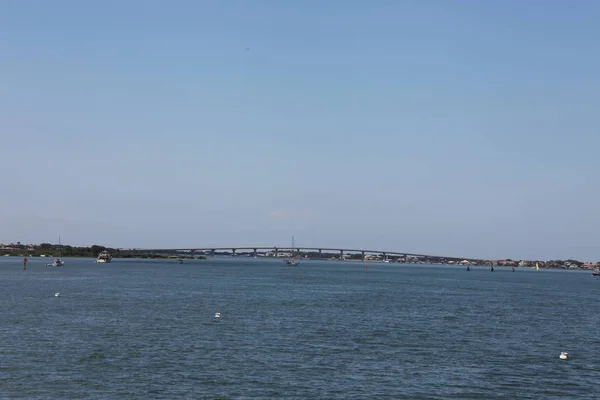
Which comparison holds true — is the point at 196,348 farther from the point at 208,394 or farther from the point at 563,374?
the point at 563,374

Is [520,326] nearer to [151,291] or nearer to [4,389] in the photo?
[4,389]

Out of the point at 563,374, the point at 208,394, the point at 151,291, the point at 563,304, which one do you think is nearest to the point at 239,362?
the point at 208,394

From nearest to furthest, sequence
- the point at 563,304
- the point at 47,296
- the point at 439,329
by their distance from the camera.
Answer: the point at 439,329 < the point at 47,296 < the point at 563,304

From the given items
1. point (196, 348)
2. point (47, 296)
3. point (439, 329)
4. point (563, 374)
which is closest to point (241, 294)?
point (47, 296)

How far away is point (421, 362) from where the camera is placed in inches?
1662

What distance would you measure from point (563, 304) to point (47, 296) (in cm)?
7153

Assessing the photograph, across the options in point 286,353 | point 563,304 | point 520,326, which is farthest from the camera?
point 563,304

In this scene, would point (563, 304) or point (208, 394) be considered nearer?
point (208, 394)

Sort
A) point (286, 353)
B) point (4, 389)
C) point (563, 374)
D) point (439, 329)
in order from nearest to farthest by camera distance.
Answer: point (4, 389)
point (563, 374)
point (286, 353)
point (439, 329)

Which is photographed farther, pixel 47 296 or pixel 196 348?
pixel 47 296

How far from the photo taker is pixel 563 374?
39938mm

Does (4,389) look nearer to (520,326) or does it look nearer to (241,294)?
(520,326)

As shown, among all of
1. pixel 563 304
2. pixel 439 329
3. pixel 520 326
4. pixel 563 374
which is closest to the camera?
pixel 563 374

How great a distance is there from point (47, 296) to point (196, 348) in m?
46.5
